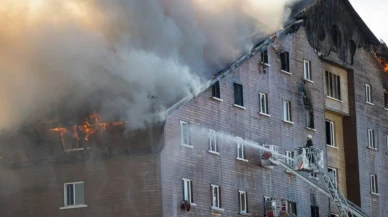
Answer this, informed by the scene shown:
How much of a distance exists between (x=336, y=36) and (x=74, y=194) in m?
22.0

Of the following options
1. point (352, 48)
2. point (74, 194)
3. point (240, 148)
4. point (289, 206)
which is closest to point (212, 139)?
point (240, 148)

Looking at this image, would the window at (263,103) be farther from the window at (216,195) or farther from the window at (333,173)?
the window at (216,195)

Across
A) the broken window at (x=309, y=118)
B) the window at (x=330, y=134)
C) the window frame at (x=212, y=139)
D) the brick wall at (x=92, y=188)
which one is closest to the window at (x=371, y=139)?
the window at (x=330, y=134)

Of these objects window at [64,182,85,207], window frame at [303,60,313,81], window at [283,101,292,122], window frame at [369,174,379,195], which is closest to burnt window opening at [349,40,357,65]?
window frame at [303,60,313,81]

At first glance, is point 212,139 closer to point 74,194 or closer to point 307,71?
point 74,194

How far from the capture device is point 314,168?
64.6 m

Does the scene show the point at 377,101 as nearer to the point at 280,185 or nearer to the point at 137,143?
the point at 280,185

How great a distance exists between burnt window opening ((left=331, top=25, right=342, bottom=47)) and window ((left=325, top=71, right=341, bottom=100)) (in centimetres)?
181

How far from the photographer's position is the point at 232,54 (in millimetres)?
63406

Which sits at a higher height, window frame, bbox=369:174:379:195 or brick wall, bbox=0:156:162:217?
window frame, bbox=369:174:379:195

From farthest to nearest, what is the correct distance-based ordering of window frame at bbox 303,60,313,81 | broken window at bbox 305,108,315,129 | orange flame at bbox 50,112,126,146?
window frame at bbox 303,60,313,81 < broken window at bbox 305,108,315,129 < orange flame at bbox 50,112,126,146

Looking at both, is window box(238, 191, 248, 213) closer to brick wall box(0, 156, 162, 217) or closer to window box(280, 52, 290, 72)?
brick wall box(0, 156, 162, 217)

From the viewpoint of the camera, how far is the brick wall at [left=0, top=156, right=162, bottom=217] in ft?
183

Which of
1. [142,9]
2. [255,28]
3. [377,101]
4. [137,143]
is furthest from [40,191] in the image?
[377,101]
